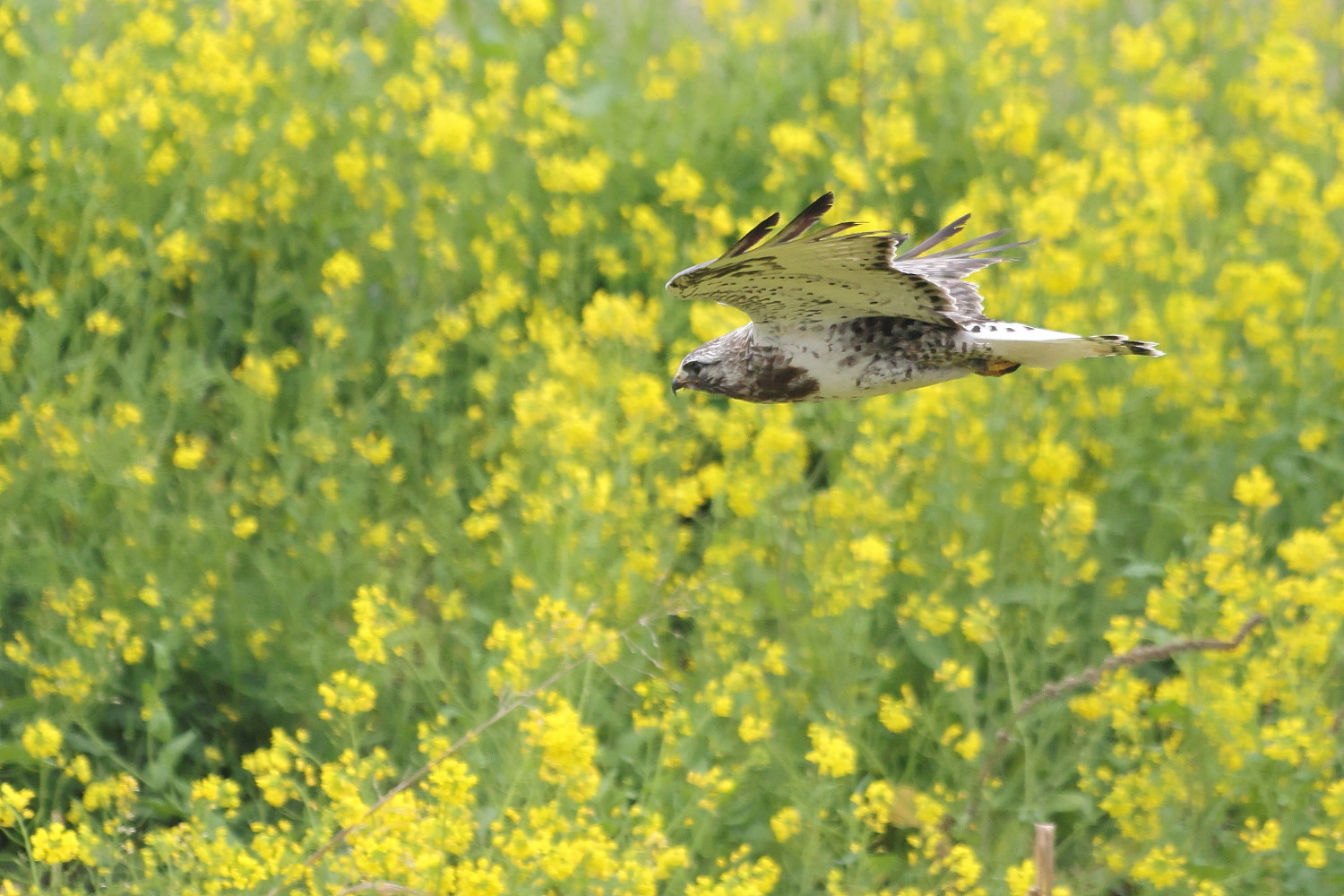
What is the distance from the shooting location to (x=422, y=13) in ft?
19.7

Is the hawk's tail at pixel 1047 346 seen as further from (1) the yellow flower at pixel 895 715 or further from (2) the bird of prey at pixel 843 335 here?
(1) the yellow flower at pixel 895 715

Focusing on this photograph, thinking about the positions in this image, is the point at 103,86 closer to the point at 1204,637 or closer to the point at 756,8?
the point at 756,8

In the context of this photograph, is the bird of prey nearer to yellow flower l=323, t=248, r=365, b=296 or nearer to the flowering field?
the flowering field

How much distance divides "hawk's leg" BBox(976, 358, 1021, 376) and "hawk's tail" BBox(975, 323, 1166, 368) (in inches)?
0.5

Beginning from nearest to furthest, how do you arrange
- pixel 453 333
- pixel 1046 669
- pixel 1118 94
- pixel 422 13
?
1. pixel 1046 669
2. pixel 453 333
3. pixel 422 13
4. pixel 1118 94

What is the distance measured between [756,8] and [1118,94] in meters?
1.63

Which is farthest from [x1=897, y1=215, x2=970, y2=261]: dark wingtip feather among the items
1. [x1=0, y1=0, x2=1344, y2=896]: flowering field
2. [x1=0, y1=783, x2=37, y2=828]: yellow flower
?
[x1=0, y1=783, x2=37, y2=828]: yellow flower

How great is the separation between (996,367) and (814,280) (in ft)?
1.25

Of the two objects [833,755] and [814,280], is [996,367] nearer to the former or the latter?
[814,280]

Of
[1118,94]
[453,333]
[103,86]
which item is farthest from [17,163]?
[1118,94]

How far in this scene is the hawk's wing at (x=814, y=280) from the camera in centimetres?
222

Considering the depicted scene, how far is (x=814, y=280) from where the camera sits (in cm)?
241

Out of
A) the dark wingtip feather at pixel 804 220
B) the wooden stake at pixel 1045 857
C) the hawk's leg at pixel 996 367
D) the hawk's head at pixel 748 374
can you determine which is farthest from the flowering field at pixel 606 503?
the dark wingtip feather at pixel 804 220

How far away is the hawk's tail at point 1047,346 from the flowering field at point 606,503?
92cm
